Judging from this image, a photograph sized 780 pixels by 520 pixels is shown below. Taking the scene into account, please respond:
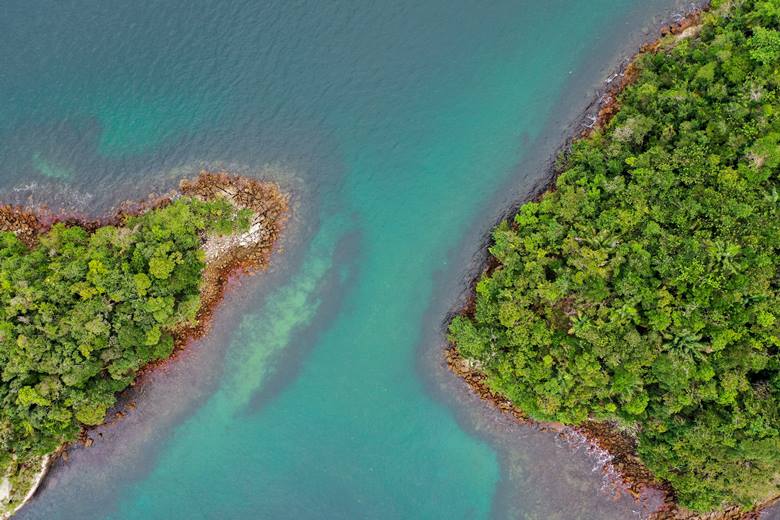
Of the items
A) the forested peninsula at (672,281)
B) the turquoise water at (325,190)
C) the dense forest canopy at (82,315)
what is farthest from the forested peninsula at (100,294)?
the forested peninsula at (672,281)

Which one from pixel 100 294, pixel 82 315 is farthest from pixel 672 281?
pixel 82 315

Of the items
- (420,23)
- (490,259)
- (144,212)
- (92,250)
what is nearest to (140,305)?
(92,250)

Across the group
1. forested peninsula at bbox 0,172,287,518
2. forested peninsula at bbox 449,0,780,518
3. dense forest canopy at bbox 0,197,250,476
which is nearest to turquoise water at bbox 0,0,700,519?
forested peninsula at bbox 0,172,287,518

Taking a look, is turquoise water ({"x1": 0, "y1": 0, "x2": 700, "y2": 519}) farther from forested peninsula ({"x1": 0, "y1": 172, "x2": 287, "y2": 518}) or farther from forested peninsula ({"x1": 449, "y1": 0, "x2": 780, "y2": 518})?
forested peninsula ({"x1": 449, "y1": 0, "x2": 780, "y2": 518})

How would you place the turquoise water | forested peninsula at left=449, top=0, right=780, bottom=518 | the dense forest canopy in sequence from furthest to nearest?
the turquoise water → the dense forest canopy → forested peninsula at left=449, top=0, right=780, bottom=518

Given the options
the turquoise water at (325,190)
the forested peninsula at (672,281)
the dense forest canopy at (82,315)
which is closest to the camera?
the forested peninsula at (672,281)

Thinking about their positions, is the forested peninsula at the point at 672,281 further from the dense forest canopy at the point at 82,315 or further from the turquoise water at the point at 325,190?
the dense forest canopy at the point at 82,315

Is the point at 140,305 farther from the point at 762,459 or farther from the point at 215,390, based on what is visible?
the point at 762,459

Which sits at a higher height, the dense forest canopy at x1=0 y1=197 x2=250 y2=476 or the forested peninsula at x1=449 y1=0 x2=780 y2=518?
the forested peninsula at x1=449 y1=0 x2=780 y2=518
